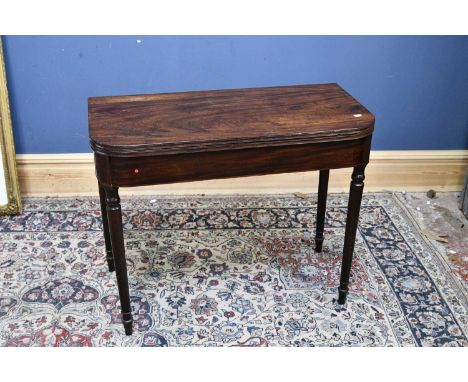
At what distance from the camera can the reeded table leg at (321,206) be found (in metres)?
2.50

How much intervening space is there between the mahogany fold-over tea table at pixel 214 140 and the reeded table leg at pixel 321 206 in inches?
15.8

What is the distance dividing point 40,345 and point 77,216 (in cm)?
96

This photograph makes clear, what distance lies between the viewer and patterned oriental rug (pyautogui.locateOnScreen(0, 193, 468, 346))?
218cm

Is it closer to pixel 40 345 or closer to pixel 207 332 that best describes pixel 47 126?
pixel 40 345

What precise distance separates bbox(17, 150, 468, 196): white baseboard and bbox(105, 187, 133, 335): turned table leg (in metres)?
1.13

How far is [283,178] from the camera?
316cm

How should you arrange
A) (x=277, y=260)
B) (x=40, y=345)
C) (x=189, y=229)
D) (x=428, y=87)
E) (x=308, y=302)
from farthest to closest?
(x=428, y=87), (x=189, y=229), (x=277, y=260), (x=308, y=302), (x=40, y=345)

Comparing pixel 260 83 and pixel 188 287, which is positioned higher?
pixel 260 83

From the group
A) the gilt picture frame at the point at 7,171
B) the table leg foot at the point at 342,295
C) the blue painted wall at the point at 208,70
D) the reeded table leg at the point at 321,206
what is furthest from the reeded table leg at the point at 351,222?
the gilt picture frame at the point at 7,171

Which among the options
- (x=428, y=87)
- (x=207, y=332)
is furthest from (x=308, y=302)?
(x=428, y=87)

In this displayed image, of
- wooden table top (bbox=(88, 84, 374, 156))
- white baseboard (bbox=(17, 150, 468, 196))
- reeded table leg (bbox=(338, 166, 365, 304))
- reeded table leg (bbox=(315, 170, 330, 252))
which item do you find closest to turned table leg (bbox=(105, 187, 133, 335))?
wooden table top (bbox=(88, 84, 374, 156))

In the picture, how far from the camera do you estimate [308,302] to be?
2.35 m

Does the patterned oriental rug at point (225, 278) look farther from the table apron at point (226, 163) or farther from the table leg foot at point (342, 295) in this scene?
the table apron at point (226, 163)

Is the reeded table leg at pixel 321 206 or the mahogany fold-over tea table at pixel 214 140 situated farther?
the reeded table leg at pixel 321 206
